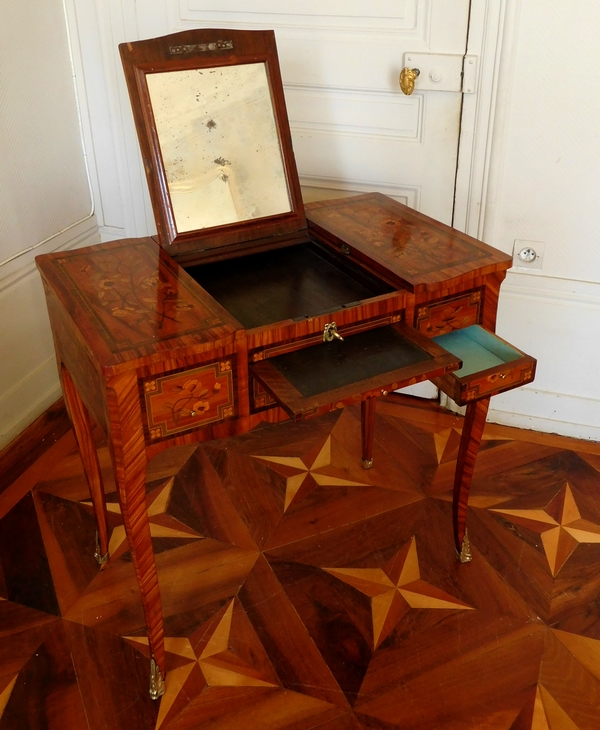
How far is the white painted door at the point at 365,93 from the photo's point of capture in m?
1.87

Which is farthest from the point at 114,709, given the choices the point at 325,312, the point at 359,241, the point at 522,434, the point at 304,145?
the point at 304,145

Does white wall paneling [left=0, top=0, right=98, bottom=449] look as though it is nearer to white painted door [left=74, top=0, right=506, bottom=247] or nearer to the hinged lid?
white painted door [left=74, top=0, right=506, bottom=247]

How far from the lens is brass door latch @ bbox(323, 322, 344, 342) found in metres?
1.31

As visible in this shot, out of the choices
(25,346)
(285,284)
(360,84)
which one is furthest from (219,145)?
(25,346)

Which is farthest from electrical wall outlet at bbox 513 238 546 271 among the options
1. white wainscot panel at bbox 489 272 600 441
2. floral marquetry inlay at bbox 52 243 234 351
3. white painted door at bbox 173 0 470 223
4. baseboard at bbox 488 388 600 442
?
floral marquetry inlay at bbox 52 243 234 351

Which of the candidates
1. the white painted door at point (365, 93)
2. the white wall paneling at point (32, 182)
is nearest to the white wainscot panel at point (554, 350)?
the white painted door at point (365, 93)

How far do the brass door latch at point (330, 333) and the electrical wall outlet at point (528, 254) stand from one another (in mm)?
910

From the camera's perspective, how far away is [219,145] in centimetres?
153

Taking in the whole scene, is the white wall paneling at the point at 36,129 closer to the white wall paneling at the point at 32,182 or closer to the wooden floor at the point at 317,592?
the white wall paneling at the point at 32,182

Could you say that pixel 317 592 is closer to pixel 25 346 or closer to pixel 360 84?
pixel 25 346

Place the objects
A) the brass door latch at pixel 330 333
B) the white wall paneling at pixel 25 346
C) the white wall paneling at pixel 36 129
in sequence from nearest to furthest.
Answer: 1. the brass door latch at pixel 330 333
2. the white wall paneling at pixel 36 129
3. the white wall paneling at pixel 25 346

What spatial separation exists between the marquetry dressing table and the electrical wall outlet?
44cm

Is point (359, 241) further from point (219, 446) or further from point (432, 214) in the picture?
point (219, 446)

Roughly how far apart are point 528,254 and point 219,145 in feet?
3.08
